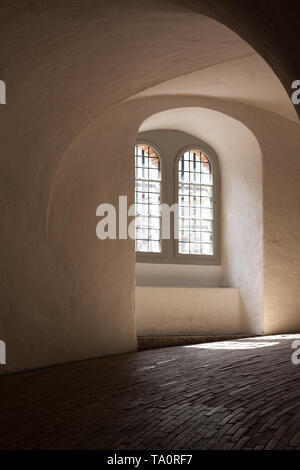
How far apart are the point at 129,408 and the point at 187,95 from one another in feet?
26.1

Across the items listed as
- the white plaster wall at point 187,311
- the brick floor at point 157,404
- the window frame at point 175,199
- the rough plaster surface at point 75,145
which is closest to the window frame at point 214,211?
the window frame at point 175,199

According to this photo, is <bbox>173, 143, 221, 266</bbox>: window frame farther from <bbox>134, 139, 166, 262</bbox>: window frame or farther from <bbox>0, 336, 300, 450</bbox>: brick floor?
<bbox>0, 336, 300, 450</bbox>: brick floor

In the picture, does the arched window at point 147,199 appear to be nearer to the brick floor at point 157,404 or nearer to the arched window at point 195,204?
the arched window at point 195,204

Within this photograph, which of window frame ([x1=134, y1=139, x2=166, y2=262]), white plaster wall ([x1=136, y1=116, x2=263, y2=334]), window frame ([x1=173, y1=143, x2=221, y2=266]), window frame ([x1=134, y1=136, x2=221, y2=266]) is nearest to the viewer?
white plaster wall ([x1=136, y1=116, x2=263, y2=334])

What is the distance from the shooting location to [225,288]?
13734 mm

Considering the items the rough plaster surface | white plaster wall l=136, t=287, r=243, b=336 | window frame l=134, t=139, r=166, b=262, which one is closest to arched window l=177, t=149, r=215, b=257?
window frame l=134, t=139, r=166, b=262

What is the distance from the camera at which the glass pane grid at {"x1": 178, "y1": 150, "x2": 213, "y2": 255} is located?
1417cm

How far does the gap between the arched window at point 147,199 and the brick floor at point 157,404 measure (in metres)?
4.69

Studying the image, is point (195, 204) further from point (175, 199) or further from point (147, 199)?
point (147, 199)

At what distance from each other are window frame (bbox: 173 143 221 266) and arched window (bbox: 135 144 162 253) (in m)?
0.37

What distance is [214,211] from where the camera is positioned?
47.6 feet

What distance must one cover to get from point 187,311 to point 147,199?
2.40m
